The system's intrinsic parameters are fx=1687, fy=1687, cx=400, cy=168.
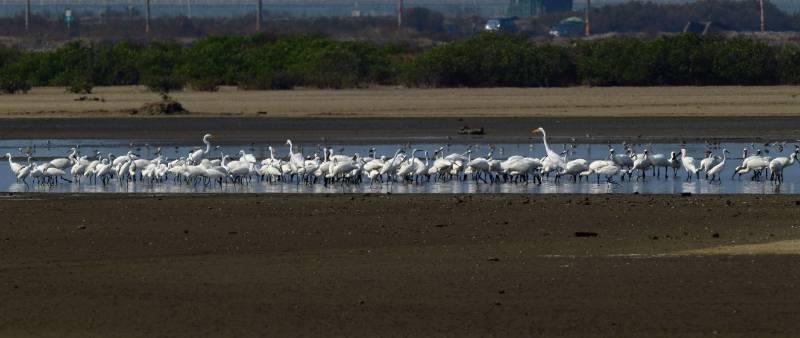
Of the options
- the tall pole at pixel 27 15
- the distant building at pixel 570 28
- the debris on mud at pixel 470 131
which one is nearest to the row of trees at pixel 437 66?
the debris on mud at pixel 470 131

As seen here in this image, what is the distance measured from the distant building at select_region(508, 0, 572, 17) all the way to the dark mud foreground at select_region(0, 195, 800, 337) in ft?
477

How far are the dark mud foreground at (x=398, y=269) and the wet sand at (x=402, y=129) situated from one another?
1273cm

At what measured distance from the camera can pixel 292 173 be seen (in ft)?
79.4

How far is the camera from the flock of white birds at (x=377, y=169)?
76.0ft

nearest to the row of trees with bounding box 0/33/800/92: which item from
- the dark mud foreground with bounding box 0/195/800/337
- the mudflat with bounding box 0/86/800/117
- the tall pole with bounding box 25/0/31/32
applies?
the mudflat with bounding box 0/86/800/117

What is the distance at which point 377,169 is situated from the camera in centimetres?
2327

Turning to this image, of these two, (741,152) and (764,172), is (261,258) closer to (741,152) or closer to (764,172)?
(764,172)

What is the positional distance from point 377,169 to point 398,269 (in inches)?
381

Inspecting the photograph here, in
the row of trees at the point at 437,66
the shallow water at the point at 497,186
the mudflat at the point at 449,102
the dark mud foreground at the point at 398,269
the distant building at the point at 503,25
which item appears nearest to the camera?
the dark mud foreground at the point at 398,269

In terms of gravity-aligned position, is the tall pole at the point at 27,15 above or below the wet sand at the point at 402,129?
above

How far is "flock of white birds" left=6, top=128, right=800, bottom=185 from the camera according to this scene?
912 inches

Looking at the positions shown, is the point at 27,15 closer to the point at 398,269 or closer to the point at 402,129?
the point at 402,129

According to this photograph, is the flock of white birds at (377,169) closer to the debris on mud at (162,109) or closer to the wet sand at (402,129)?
the wet sand at (402,129)

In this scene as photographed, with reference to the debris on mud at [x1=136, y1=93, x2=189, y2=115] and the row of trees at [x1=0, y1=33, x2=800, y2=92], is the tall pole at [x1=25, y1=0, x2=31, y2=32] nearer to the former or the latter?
the row of trees at [x1=0, y1=33, x2=800, y2=92]
